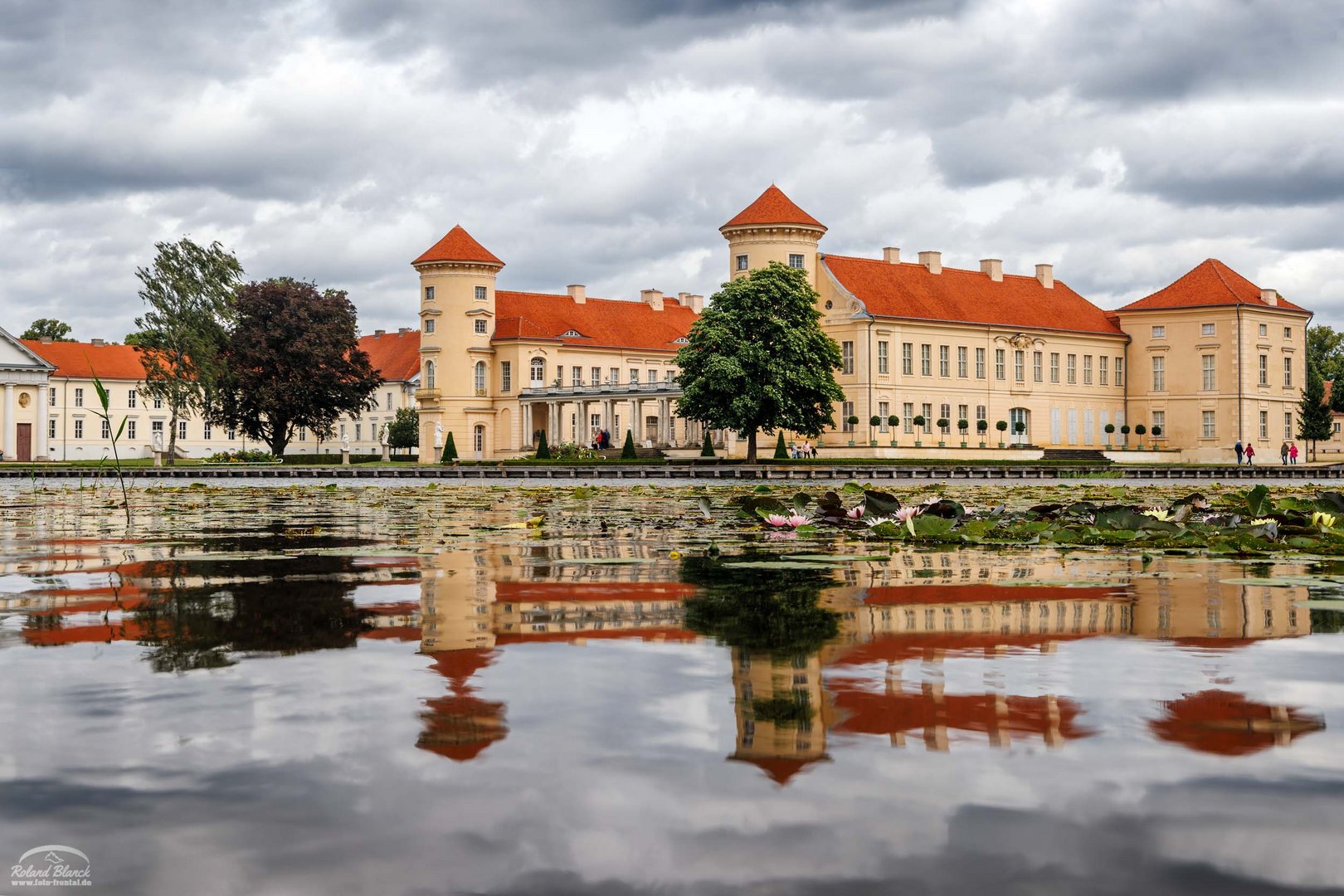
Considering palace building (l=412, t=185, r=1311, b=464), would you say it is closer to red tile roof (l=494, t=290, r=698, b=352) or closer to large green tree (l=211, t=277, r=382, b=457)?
red tile roof (l=494, t=290, r=698, b=352)

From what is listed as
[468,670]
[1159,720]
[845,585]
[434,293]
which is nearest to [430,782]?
[468,670]

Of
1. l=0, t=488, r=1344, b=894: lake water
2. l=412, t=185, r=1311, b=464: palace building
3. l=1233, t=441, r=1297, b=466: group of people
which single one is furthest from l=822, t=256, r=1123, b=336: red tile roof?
l=0, t=488, r=1344, b=894: lake water

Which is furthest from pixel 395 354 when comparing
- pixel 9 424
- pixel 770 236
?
pixel 770 236

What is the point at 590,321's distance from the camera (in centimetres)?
10812

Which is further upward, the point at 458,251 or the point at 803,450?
the point at 458,251

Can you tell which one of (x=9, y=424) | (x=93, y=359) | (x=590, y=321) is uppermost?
(x=590, y=321)

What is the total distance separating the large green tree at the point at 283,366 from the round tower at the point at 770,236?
24.9 meters

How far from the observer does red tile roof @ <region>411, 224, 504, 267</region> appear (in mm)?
99412

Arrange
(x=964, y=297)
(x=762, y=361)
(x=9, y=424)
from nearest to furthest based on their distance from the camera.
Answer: (x=762, y=361), (x=964, y=297), (x=9, y=424)

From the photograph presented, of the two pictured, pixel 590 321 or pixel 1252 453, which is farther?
pixel 590 321

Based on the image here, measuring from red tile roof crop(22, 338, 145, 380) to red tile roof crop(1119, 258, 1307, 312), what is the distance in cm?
7991

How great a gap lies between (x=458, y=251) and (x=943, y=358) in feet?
113

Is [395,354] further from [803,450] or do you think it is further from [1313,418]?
[1313,418]

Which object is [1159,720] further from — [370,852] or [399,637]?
[399,637]
